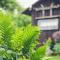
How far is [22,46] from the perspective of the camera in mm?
3367

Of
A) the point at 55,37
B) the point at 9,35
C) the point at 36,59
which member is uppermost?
the point at 9,35

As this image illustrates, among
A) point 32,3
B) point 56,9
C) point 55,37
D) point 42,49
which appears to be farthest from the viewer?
point 32,3

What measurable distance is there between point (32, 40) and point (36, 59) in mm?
198

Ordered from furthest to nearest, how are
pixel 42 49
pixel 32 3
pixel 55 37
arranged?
pixel 32 3 → pixel 55 37 → pixel 42 49

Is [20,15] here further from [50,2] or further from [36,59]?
[36,59]

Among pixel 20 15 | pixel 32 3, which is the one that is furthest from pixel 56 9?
pixel 20 15

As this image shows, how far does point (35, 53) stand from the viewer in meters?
3.36

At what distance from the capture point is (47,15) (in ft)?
94.8

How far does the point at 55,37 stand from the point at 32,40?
1932cm

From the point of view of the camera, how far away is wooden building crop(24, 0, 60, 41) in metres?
28.2

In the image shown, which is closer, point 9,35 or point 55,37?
point 9,35

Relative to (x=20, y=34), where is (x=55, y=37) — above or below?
below

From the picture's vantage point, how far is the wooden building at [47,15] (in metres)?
28.2

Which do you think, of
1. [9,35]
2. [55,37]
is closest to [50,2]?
[55,37]
